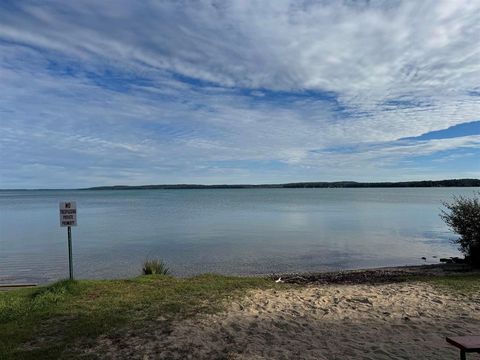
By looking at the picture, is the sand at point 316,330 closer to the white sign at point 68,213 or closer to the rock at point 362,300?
the rock at point 362,300

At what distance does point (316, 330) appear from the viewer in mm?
6766

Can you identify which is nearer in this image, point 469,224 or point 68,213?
point 68,213

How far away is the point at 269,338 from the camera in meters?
6.37

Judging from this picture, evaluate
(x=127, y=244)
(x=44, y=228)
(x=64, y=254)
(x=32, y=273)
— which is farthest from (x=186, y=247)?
(x=44, y=228)

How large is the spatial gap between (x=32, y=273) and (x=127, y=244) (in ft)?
24.4

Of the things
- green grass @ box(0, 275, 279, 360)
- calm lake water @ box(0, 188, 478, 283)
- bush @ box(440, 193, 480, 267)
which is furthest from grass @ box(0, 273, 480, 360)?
calm lake water @ box(0, 188, 478, 283)

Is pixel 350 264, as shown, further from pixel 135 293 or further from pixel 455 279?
pixel 135 293

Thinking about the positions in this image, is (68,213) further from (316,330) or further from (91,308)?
(316,330)

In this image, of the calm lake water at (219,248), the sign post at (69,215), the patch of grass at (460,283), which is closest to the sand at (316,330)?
the patch of grass at (460,283)

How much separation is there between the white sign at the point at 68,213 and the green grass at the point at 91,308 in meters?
1.40

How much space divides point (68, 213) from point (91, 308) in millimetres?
3113

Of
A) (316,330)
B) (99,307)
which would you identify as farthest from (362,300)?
(99,307)

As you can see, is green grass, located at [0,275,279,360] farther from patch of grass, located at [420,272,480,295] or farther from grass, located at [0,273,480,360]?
patch of grass, located at [420,272,480,295]

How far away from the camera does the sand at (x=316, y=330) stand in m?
5.75
